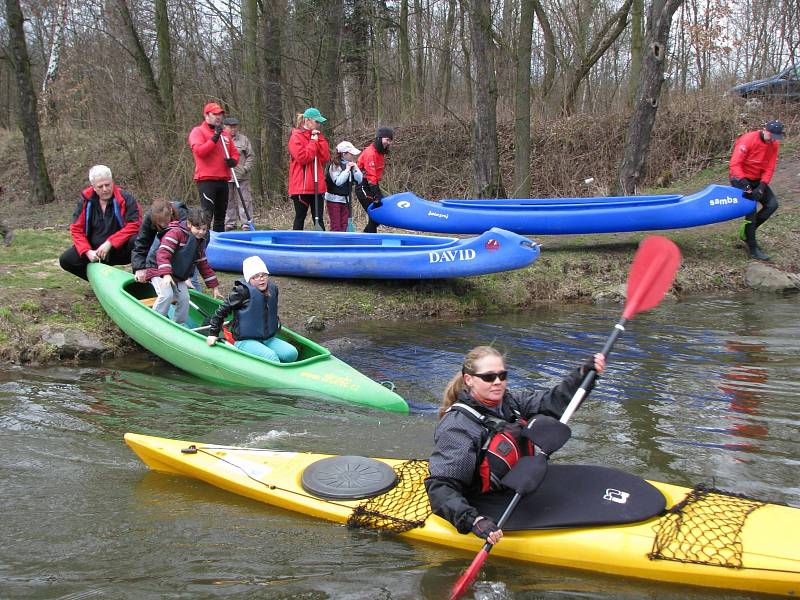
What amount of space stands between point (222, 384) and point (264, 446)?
1.40 metres

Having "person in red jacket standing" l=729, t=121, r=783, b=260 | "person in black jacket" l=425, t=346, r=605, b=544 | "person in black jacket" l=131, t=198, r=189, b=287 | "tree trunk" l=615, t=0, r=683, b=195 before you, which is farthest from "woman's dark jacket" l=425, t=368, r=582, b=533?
"tree trunk" l=615, t=0, r=683, b=195

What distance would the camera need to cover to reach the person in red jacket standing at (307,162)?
893cm

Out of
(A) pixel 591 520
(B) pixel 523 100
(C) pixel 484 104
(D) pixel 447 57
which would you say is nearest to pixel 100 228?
(A) pixel 591 520

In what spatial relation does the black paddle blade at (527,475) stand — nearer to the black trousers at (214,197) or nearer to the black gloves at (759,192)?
the black trousers at (214,197)

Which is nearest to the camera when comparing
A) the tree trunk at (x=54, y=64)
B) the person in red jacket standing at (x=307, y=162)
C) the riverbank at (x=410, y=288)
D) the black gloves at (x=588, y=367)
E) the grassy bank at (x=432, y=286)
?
the black gloves at (x=588, y=367)

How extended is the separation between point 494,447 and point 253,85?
11573 millimetres

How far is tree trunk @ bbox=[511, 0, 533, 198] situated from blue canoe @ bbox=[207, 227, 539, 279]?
4.06m

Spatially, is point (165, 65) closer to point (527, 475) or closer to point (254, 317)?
point (254, 317)

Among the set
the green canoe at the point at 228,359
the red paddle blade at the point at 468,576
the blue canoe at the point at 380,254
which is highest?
the blue canoe at the point at 380,254

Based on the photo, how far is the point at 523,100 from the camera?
12047 mm

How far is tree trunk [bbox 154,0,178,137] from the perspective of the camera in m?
13.7

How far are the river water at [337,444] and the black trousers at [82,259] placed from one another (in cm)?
114

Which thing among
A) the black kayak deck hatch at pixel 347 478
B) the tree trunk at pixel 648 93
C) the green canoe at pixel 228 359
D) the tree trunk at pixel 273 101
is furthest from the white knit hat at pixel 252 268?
the tree trunk at pixel 273 101

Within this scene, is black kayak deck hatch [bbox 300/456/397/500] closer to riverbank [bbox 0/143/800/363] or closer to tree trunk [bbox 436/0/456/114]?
riverbank [bbox 0/143/800/363]
